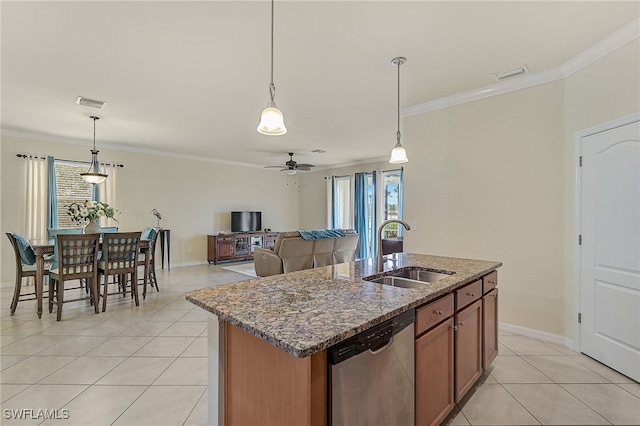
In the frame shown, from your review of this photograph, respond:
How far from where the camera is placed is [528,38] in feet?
7.62

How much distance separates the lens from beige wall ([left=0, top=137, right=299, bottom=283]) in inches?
193

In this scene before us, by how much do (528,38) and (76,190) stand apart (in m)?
6.98

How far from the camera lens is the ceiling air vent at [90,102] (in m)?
3.48

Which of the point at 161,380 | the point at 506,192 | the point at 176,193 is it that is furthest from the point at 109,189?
the point at 506,192

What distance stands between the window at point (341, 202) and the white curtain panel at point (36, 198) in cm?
606

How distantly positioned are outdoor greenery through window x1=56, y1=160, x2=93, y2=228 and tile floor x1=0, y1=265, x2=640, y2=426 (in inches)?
100

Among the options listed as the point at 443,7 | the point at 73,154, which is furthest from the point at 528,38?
the point at 73,154

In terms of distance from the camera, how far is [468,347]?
1942 millimetres

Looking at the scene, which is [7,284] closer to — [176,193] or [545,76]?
[176,193]

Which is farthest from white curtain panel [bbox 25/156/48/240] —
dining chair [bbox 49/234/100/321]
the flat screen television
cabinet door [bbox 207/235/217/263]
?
the flat screen television

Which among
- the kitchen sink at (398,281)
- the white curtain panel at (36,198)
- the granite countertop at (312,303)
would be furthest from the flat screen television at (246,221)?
the kitchen sink at (398,281)

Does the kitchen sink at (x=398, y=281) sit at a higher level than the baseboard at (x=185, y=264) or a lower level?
higher

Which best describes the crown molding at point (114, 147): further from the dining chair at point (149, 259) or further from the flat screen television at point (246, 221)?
the dining chair at point (149, 259)

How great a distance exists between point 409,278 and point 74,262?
12.5ft
